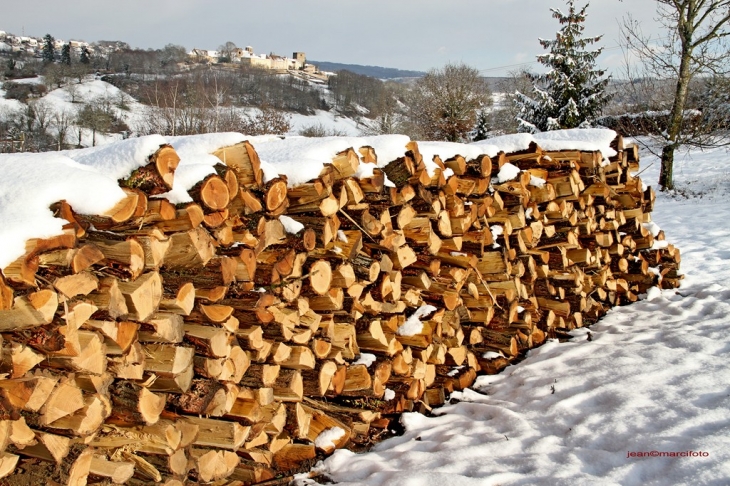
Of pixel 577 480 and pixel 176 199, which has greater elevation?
pixel 176 199

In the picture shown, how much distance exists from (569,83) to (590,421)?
2123 cm

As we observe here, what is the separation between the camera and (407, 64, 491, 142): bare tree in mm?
29844

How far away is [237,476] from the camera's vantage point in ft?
8.89

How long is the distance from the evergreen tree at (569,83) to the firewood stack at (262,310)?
18.8m

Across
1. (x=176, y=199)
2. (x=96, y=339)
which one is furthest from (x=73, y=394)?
(x=176, y=199)

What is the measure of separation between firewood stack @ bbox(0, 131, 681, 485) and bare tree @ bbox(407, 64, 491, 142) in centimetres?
2624

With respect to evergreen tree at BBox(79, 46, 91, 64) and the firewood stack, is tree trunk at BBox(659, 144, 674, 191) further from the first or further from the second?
evergreen tree at BBox(79, 46, 91, 64)

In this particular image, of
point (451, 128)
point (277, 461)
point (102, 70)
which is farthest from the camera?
point (102, 70)

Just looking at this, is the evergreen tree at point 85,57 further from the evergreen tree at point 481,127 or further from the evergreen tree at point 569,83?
the evergreen tree at point 569,83

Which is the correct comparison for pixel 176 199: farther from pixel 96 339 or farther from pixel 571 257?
pixel 571 257

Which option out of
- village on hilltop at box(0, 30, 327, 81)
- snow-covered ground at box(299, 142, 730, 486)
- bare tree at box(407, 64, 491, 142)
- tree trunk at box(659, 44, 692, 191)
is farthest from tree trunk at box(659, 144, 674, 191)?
village on hilltop at box(0, 30, 327, 81)

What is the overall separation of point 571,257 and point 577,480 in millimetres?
2684

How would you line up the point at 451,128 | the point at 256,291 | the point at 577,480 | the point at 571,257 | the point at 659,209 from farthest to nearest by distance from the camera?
the point at 451,128
the point at 659,209
the point at 571,257
the point at 256,291
the point at 577,480

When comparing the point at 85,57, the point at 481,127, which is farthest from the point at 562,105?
the point at 85,57
